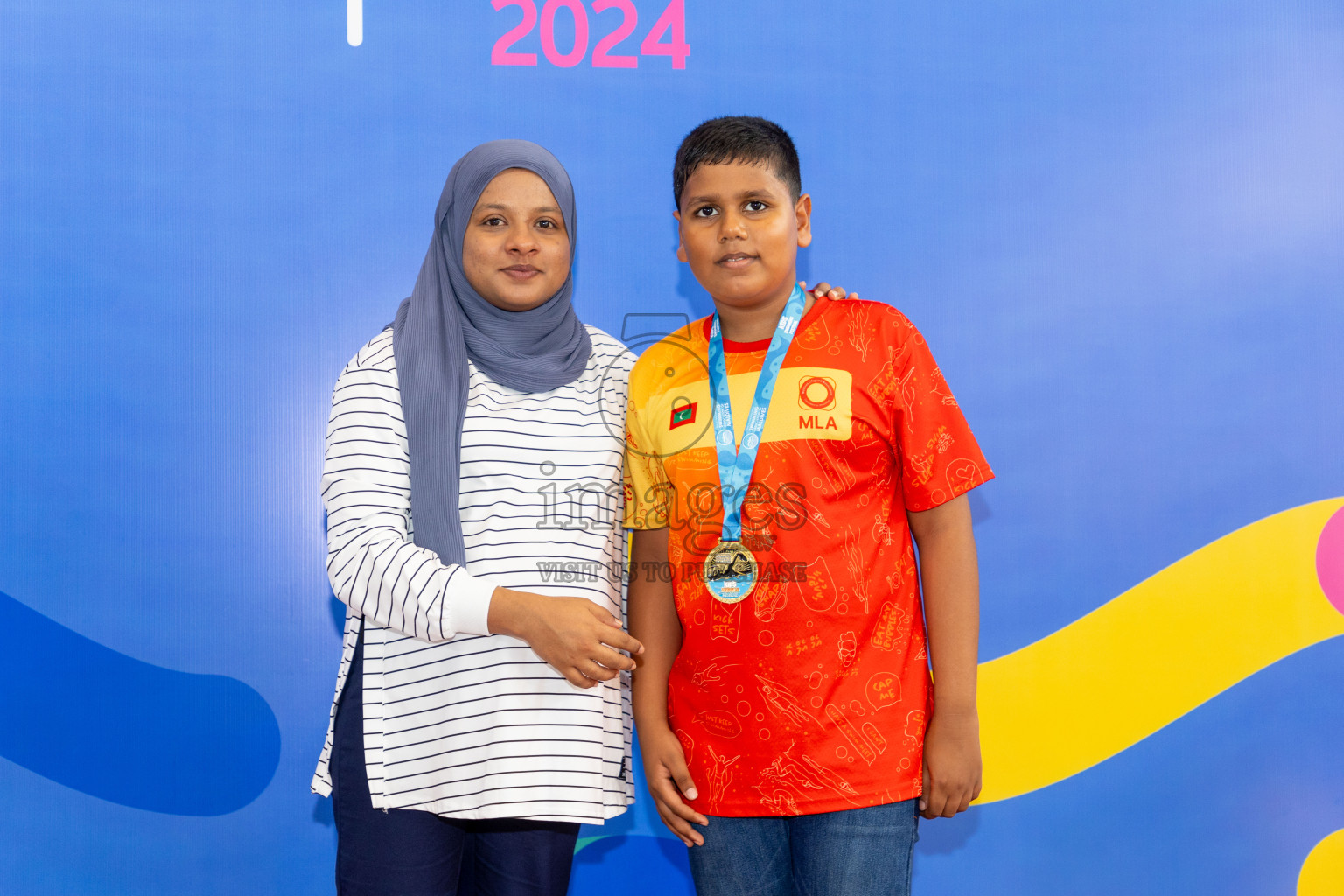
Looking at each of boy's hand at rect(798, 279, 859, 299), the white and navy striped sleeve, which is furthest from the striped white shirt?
boy's hand at rect(798, 279, 859, 299)

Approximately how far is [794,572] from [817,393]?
264 millimetres

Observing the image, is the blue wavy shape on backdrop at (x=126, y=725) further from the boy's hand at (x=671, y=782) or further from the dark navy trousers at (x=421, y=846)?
the boy's hand at (x=671, y=782)

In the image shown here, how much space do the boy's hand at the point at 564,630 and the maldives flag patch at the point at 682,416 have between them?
0.31m

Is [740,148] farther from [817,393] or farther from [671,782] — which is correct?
[671,782]

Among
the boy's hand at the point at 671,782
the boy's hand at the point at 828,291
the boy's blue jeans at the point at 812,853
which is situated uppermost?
the boy's hand at the point at 828,291

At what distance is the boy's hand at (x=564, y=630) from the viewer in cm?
123

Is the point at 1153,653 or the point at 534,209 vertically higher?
the point at 534,209

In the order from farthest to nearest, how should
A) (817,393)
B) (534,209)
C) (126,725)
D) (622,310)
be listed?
(622,310) → (126,725) → (534,209) → (817,393)

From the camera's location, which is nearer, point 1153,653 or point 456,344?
point 456,344

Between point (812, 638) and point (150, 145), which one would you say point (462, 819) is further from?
point (150, 145)

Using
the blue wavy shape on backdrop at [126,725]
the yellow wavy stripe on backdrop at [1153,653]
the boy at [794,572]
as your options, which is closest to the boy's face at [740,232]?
the boy at [794,572]

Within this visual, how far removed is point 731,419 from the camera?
54.3 inches

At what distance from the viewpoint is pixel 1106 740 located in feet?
7.00

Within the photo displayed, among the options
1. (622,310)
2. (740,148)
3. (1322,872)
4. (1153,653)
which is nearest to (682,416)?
(740,148)
